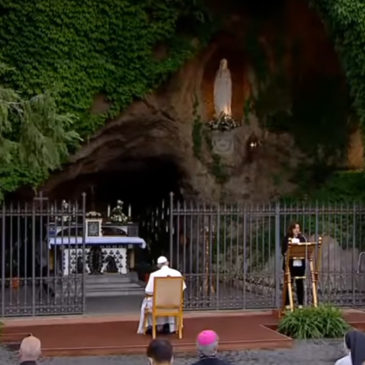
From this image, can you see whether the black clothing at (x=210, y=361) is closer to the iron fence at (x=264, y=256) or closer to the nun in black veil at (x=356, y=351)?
the nun in black veil at (x=356, y=351)

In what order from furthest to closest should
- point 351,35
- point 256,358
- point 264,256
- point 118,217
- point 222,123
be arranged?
point 222,123 → point 118,217 → point 264,256 → point 351,35 → point 256,358

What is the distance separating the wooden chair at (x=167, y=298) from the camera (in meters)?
13.3

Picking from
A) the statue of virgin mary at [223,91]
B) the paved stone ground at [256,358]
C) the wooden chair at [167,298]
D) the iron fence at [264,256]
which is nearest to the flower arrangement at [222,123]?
the statue of virgin mary at [223,91]

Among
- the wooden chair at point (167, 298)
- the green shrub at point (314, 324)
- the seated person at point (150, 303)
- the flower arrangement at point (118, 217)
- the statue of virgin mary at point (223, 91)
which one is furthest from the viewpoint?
the statue of virgin mary at point (223, 91)

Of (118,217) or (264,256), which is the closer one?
(264,256)

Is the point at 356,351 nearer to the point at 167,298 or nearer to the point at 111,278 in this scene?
the point at 167,298

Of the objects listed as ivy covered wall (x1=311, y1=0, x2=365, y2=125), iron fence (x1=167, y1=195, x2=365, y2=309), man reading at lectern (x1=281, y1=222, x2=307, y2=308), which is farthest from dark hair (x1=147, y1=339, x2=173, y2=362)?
ivy covered wall (x1=311, y1=0, x2=365, y2=125)

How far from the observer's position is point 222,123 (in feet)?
75.0

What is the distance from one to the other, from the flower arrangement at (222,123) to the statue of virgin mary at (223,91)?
16 cm

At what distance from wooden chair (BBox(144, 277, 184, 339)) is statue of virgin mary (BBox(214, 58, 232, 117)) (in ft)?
34.0

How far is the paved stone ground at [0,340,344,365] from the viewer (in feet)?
39.5

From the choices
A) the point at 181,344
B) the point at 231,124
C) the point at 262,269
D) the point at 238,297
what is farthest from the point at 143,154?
the point at 181,344

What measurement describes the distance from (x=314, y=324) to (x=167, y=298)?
2.39 metres

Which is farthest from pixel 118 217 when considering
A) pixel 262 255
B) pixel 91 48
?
pixel 91 48
